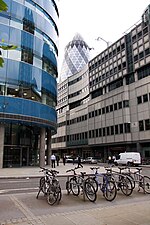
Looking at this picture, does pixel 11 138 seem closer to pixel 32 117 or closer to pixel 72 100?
pixel 32 117

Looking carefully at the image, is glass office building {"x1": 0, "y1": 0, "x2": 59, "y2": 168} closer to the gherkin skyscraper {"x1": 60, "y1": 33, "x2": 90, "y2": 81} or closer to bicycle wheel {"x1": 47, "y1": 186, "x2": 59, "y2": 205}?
bicycle wheel {"x1": 47, "y1": 186, "x2": 59, "y2": 205}

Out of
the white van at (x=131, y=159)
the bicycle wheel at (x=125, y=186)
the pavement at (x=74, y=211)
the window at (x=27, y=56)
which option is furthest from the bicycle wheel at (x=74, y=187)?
the white van at (x=131, y=159)

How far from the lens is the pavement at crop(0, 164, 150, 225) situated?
624 centimetres

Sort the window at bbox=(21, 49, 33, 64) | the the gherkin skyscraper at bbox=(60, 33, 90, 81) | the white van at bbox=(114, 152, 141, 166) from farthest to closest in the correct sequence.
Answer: the the gherkin skyscraper at bbox=(60, 33, 90, 81) → the white van at bbox=(114, 152, 141, 166) → the window at bbox=(21, 49, 33, 64)

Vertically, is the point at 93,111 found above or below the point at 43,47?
below

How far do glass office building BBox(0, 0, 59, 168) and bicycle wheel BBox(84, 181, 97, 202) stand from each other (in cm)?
2051

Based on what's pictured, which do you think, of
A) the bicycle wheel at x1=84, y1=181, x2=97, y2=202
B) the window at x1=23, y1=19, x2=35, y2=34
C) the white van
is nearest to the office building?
the white van

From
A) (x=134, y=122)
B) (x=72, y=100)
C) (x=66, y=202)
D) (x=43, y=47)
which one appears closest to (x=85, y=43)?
(x=72, y=100)

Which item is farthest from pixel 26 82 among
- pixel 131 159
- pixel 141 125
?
pixel 141 125

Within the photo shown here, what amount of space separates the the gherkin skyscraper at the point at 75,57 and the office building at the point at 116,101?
5750cm

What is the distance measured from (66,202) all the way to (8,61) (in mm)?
24009

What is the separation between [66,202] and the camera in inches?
341

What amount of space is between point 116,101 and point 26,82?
101 feet

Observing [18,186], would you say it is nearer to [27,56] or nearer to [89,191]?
[89,191]
